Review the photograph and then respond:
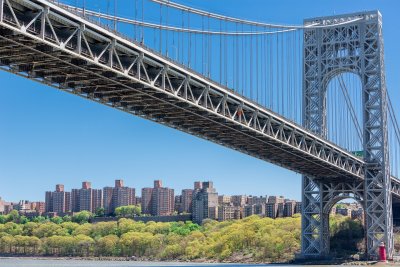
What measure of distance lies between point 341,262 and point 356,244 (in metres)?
12.7

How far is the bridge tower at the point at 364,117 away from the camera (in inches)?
2746

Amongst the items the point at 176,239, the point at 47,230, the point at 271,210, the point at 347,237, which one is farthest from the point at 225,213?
the point at 347,237

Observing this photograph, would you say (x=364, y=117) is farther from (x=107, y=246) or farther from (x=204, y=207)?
(x=204, y=207)

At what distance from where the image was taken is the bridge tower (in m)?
69.8

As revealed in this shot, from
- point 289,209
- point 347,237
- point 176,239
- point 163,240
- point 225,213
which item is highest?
point 289,209

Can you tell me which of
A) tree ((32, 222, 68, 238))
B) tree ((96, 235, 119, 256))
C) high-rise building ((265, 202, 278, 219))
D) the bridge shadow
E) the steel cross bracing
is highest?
the steel cross bracing

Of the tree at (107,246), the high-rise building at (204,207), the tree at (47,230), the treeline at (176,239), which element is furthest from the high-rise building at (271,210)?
the tree at (107,246)

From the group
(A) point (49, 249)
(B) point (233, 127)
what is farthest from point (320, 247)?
(A) point (49, 249)

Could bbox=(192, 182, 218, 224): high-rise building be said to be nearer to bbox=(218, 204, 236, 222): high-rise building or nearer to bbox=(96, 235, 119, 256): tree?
bbox=(218, 204, 236, 222): high-rise building

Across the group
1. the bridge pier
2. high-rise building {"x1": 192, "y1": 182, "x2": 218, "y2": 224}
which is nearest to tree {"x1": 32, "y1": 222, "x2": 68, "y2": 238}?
high-rise building {"x1": 192, "y1": 182, "x2": 218, "y2": 224}

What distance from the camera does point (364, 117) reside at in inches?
2761

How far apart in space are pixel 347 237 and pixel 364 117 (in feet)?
58.4

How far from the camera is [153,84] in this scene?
1551 inches

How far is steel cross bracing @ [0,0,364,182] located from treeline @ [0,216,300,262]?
31319mm
